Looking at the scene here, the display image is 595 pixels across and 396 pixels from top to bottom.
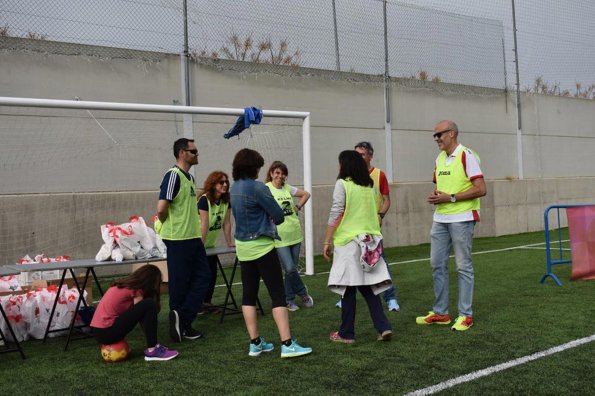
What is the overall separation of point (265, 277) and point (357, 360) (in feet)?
3.16

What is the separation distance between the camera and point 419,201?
15.1m

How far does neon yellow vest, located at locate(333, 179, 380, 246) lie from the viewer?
17.5 feet

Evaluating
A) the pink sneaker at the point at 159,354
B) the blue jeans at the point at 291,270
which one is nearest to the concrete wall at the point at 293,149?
the blue jeans at the point at 291,270

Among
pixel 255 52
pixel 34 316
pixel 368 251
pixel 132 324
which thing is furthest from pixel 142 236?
pixel 255 52

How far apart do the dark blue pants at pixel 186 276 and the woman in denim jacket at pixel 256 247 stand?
2.88ft

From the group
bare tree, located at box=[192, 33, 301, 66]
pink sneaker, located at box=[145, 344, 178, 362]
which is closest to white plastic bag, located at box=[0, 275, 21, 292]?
pink sneaker, located at box=[145, 344, 178, 362]

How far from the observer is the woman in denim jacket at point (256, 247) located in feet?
16.3

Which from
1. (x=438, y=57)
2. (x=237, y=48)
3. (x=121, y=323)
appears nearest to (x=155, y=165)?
(x=237, y=48)

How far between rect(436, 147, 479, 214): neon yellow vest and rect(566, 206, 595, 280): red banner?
350cm

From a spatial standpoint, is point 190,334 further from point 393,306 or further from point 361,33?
point 361,33

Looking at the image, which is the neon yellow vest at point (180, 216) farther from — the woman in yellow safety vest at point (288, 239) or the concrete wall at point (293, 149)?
the concrete wall at point (293, 149)

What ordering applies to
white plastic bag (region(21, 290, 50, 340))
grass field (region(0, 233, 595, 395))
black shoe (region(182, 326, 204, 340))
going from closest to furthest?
grass field (region(0, 233, 595, 395))
black shoe (region(182, 326, 204, 340))
white plastic bag (region(21, 290, 50, 340))

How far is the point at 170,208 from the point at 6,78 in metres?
6.38

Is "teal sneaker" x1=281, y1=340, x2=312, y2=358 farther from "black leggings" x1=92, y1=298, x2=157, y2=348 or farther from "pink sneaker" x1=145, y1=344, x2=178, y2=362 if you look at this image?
"black leggings" x1=92, y1=298, x2=157, y2=348
